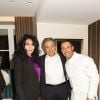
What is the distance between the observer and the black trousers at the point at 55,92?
2.54 metres

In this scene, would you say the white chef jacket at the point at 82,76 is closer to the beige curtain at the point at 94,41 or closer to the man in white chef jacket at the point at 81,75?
the man in white chef jacket at the point at 81,75

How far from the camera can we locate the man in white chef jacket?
2395 millimetres

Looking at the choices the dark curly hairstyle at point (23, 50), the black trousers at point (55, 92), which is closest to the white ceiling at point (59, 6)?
the dark curly hairstyle at point (23, 50)

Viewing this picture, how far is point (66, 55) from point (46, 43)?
31 centimetres

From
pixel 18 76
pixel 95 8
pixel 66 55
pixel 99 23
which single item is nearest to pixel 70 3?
pixel 95 8

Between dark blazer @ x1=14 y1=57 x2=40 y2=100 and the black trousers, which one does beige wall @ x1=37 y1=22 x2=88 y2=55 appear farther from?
dark blazer @ x1=14 y1=57 x2=40 y2=100

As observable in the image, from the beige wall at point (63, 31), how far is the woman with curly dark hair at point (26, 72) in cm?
147

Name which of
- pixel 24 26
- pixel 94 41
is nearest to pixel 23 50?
pixel 24 26

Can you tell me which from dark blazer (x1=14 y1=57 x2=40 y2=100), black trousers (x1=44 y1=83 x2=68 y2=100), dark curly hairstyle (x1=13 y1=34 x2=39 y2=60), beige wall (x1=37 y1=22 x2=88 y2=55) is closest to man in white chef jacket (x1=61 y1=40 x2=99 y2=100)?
black trousers (x1=44 y1=83 x2=68 y2=100)

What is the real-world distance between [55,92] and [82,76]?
0.42 m

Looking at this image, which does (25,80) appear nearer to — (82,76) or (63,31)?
(82,76)

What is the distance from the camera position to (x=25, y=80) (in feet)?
7.30

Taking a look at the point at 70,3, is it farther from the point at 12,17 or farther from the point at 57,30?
the point at 12,17

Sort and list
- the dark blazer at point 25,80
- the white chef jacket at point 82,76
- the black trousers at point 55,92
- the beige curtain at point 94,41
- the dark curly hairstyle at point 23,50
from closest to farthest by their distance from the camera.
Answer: the dark blazer at point 25,80 → the dark curly hairstyle at point 23,50 → the white chef jacket at point 82,76 → the black trousers at point 55,92 → the beige curtain at point 94,41
